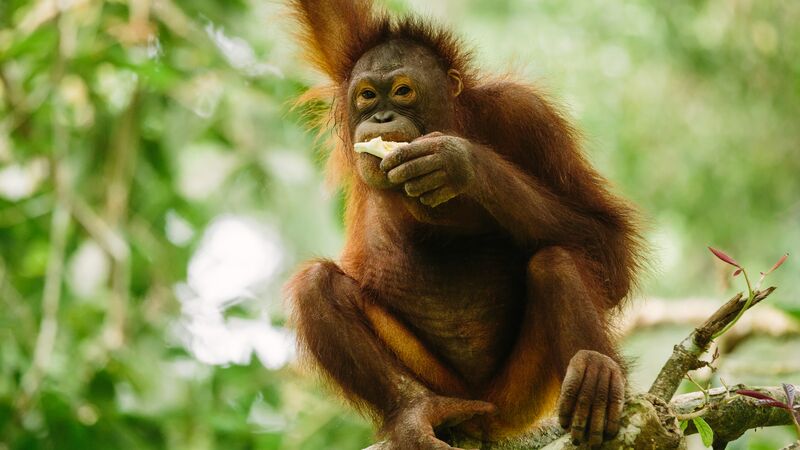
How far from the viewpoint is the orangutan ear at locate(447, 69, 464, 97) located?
543cm

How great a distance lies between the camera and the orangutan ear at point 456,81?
5.43 m

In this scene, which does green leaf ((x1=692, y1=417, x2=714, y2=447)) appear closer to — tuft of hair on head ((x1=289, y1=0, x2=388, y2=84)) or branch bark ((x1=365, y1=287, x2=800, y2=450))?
branch bark ((x1=365, y1=287, x2=800, y2=450))

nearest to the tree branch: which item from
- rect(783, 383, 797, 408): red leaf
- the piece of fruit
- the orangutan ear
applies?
rect(783, 383, 797, 408): red leaf

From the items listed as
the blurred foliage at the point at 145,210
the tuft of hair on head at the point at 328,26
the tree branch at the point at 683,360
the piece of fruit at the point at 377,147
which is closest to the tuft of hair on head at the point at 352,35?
the tuft of hair on head at the point at 328,26

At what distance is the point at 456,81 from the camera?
5.46 m

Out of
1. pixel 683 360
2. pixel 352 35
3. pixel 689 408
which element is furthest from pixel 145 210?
pixel 683 360

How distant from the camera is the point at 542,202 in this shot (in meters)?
4.83

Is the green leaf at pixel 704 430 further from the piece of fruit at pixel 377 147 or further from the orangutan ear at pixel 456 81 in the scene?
the orangutan ear at pixel 456 81

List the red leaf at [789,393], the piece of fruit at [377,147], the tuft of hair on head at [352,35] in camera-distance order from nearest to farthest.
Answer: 1. the red leaf at [789,393]
2. the piece of fruit at [377,147]
3. the tuft of hair on head at [352,35]

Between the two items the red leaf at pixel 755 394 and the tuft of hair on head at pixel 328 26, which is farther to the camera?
the tuft of hair on head at pixel 328 26

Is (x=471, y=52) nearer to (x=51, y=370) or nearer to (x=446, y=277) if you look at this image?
(x=446, y=277)

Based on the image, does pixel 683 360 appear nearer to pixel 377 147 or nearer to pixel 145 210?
pixel 377 147

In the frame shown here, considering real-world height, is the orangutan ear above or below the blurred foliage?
above

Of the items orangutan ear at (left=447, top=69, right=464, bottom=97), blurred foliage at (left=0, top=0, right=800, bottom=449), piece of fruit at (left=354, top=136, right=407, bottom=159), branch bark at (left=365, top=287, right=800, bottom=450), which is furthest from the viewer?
blurred foliage at (left=0, top=0, right=800, bottom=449)
